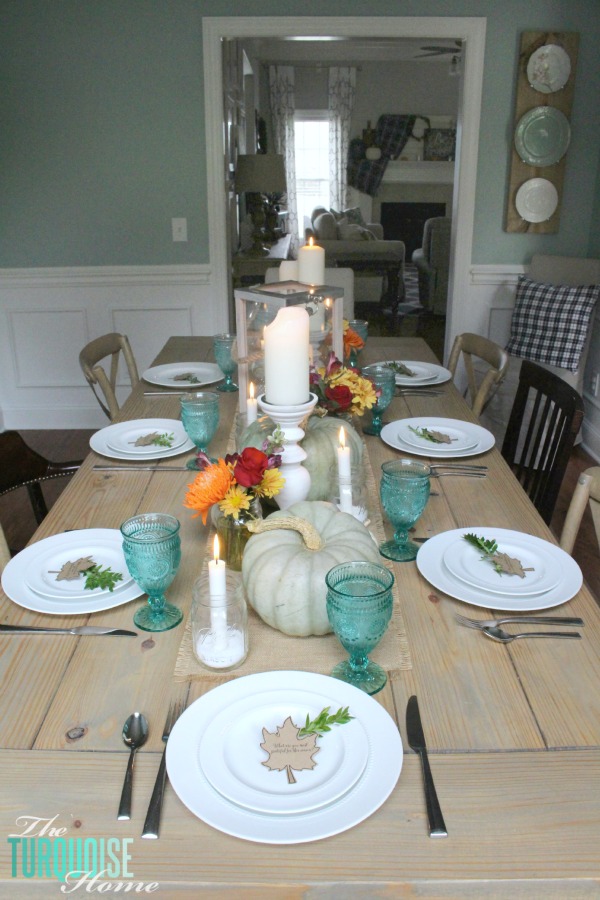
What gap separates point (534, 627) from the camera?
1171 mm

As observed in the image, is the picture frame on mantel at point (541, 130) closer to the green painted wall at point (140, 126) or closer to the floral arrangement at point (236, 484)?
the green painted wall at point (140, 126)

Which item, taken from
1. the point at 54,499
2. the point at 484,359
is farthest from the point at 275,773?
the point at 54,499

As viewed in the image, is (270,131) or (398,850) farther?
(270,131)

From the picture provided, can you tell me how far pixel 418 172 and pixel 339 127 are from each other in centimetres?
123

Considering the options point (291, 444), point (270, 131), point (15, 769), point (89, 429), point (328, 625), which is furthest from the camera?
point (270, 131)

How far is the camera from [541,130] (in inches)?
151

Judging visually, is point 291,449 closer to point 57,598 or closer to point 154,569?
point 154,569

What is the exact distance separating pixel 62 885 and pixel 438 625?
2.06ft

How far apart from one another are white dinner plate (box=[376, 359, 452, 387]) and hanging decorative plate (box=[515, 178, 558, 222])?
1.69 m

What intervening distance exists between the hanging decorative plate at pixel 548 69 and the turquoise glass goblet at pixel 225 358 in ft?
7.87

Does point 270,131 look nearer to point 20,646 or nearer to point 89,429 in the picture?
point 89,429

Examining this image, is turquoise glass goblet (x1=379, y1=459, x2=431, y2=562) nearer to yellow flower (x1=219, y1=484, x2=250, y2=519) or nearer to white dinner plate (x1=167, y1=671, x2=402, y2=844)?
yellow flower (x1=219, y1=484, x2=250, y2=519)

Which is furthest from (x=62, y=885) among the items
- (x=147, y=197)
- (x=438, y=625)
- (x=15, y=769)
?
(x=147, y=197)

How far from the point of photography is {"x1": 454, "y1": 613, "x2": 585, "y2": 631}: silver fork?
3.83 feet
